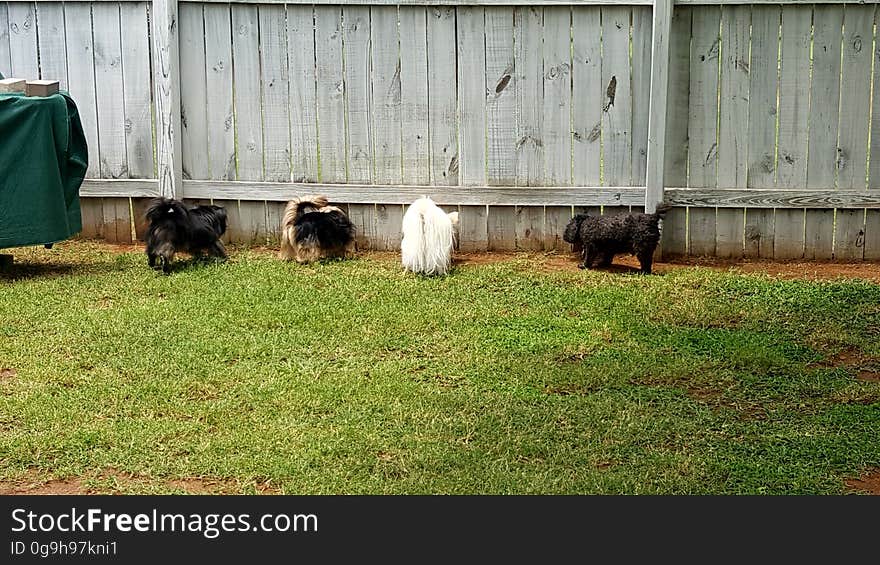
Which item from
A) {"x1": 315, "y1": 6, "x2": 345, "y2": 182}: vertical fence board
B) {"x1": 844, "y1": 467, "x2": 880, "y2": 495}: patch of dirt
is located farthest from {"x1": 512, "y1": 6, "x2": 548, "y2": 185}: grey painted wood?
{"x1": 844, "y1": 467, "x2": 880, "y2": 495}: patch of dirt

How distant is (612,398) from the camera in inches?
244

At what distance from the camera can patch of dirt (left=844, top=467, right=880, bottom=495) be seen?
5133 millimetres

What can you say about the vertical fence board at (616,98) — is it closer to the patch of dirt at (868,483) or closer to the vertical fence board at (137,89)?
the vertical fence board at (137,89)

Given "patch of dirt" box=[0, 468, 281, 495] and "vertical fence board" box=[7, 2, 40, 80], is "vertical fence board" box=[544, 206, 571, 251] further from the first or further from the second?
"patch of dirt" box=[0, 468, 281, 495]

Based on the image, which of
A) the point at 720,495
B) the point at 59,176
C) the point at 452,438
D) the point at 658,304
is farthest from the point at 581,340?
the point at 59,176

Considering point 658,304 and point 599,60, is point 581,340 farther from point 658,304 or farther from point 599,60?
point 599,60

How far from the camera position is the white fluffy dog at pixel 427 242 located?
28.4 ft

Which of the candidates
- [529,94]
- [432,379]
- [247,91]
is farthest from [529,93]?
[432,379]

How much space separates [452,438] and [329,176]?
14.0 ft

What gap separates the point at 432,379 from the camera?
6.52m

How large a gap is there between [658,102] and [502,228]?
1.51 m

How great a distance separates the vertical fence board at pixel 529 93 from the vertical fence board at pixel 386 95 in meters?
0.91

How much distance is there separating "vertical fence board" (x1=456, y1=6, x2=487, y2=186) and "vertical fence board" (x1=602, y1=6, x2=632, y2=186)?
2.99ft

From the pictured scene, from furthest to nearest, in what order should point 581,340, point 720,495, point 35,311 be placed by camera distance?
1. point 35,311
2. point 581,340
3. point 720,495
